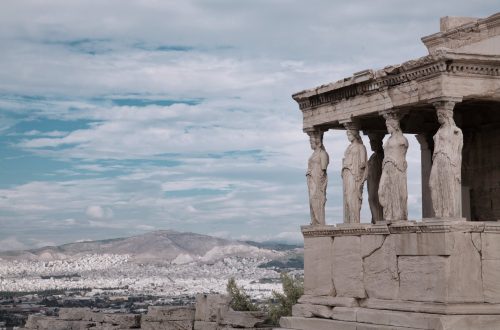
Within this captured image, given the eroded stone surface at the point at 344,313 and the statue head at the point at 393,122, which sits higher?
the statue head at the point at 393,122

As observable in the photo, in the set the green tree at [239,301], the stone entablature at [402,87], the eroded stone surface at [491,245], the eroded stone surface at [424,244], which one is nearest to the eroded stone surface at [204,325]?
the stone entablature at [402,87]

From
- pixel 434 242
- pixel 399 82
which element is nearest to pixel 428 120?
pixel 399 82

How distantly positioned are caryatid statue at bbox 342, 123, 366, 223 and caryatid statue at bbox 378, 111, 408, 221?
913 mm

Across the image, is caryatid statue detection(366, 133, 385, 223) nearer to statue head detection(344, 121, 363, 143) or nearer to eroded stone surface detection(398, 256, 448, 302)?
statue head detection(344, 121, 363, 143)

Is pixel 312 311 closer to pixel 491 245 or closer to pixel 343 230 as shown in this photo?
pixel 343 230

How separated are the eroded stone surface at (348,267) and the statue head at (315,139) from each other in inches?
70.0

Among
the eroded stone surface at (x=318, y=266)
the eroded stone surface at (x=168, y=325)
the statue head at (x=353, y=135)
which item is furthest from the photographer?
the eroded stone surface at (x=168, y=325)

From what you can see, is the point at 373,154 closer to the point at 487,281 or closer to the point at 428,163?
the point at 428,163

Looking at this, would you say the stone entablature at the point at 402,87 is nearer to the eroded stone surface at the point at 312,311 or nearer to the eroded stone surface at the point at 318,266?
the eroded stone surface at the point at 318,266

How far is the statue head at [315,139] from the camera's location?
1703 centimetres

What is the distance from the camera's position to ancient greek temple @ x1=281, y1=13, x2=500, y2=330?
1395 centimetres

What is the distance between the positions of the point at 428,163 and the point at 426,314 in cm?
419

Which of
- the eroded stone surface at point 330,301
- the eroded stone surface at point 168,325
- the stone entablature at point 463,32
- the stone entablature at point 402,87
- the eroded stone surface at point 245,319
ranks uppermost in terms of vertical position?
the stone entablature at point 463,32

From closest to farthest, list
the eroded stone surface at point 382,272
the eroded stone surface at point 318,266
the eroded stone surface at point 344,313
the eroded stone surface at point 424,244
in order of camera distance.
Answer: the eroded stone surface at point 424,244 → the eroded stone surface at point 382,272 → the eroded stone surface at point 344,313 → the eroded stone surface at point 318,266
